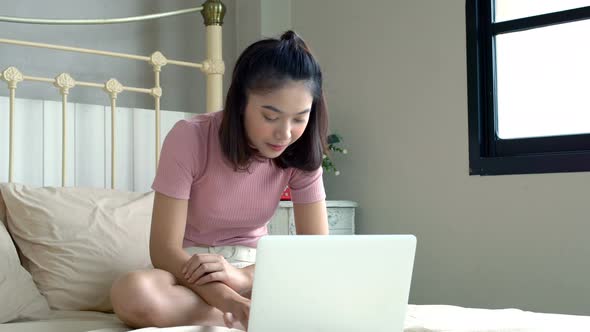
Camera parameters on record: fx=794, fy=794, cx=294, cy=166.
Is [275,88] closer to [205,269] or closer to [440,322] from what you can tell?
[205,269]

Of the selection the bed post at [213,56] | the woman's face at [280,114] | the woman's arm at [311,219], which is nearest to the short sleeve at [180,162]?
the woman's face at [280,114]

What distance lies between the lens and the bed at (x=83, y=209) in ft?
5.28

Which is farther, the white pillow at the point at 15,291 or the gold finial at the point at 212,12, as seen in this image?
the gold finial at the point at 212,12

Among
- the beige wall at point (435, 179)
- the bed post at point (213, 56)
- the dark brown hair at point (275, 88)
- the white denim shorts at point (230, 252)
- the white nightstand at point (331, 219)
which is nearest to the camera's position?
the dark brown hair at point (275, 88)

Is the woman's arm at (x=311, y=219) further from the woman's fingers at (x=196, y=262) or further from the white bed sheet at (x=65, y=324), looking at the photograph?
the white bed sheet at (x=65, y=324)

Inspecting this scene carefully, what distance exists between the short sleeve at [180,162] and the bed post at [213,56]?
113 cm

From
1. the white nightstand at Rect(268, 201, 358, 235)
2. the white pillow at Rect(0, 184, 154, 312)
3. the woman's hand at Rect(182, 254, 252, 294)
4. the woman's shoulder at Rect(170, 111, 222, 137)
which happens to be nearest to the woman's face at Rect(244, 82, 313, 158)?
the woman's shoulder at Rect(170, 111, 222, 137)

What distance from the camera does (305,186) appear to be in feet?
5.61

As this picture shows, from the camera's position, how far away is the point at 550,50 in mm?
2422

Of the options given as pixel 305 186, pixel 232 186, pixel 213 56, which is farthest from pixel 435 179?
pixel 232 186

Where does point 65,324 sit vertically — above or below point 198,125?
below

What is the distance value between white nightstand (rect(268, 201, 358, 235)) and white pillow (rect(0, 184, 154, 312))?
62 cm

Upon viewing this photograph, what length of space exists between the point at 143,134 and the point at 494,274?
1.21m

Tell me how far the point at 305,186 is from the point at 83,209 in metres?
0.64
